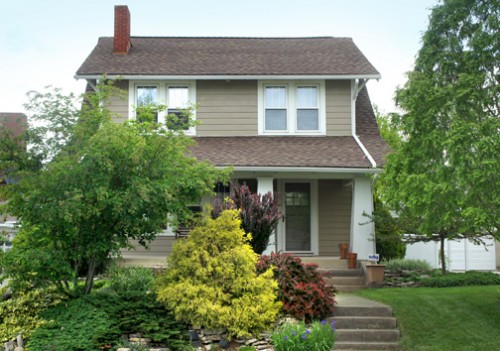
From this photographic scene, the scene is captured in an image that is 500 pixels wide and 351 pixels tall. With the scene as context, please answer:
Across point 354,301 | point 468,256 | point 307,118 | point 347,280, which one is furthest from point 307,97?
point 468,256

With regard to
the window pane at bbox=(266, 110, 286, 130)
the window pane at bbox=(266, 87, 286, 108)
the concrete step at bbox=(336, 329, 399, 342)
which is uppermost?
the window pane at bbox=(266, 87, 286, 108)

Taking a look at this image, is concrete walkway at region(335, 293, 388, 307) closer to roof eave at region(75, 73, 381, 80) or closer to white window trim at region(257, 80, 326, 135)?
white window trim at region(257, 80, 326, 135)

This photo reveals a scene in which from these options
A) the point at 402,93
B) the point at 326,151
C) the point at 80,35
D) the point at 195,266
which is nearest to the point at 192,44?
the point at 80,35

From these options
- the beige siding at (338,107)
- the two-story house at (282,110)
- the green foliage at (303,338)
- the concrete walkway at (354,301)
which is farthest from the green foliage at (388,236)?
the green foliage at (303,338)

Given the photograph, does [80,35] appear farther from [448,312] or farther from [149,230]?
[448,312]

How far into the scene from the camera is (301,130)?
56.6 ft

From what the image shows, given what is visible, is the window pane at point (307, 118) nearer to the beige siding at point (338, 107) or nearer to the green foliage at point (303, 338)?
the beige siding at point (338, 107)

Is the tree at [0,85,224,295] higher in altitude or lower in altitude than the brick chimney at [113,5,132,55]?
lower

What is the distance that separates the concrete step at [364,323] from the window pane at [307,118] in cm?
790

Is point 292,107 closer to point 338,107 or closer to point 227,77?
point 338,107

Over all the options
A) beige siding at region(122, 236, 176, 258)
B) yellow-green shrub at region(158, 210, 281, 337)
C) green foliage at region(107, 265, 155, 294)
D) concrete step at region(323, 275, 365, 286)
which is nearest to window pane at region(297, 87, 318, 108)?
beige siding at region(122, 236, 176, 258)

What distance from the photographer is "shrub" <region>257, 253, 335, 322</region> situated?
1012cm

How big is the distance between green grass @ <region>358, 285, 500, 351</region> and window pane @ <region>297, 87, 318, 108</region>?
6278 millimetres

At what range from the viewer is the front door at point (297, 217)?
56.1 ft
